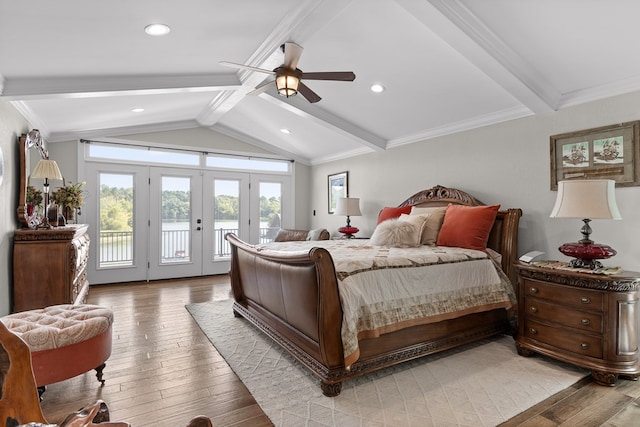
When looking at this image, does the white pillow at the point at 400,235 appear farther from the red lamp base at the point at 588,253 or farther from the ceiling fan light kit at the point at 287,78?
the ceiling fan light kit at the point at 287,78

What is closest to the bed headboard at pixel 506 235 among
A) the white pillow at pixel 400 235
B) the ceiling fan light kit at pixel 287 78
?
the white pillow at pixel 400 235

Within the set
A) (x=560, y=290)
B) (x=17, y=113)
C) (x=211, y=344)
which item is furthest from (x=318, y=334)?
(x=17, y=113)

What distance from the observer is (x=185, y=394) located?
2.30 metres

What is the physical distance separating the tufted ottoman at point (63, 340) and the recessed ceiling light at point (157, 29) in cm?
223

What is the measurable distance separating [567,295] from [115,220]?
252 inches

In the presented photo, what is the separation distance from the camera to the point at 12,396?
0.80 m

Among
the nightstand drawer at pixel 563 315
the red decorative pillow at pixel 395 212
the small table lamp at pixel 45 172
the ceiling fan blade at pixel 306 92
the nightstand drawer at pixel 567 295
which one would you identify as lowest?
the nightstand drawer at pixel 563 315

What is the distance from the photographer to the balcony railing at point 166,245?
18.9 ft

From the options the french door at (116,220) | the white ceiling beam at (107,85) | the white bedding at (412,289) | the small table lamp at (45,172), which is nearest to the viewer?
the white bedding at (412,289)

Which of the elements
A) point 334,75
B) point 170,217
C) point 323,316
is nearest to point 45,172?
point 170,217

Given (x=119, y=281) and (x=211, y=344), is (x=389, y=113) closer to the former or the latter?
(x=211, y=344)

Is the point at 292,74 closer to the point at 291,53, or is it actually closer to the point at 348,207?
the point at 291,53

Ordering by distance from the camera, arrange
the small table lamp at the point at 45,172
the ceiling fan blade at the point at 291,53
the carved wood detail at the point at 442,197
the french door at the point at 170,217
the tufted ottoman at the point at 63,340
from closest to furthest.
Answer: the tufted ottoman at the point at 63,340 → the ceiling fan blade at the point at 291,53 → the small table lamp at the point at 45,172 → the carved wood detail at the point at 442,197 → the french door at the point at 170,217

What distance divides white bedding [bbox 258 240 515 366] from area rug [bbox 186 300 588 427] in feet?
1.17
